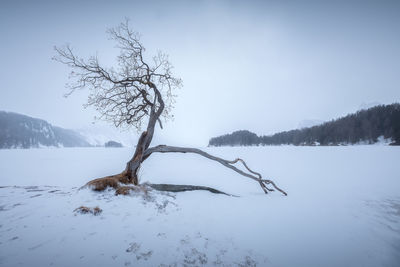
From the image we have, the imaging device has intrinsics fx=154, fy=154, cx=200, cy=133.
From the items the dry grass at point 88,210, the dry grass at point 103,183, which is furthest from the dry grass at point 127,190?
the dry grass at point 88,210

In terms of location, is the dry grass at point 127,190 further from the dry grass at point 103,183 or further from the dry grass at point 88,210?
the dry grass at point 88,210

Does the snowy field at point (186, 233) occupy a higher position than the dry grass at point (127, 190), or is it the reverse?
the dry grass at point (127, 190)

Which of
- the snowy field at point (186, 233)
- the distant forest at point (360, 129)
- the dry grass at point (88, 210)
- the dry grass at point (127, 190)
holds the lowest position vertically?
the snowy field at point (186, 233)

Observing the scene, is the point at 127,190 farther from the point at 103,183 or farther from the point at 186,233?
the point at 186,233

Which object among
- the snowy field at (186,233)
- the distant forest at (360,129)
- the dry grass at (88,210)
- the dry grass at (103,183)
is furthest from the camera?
the distant forest at (360,129)

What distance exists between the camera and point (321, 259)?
152 inches

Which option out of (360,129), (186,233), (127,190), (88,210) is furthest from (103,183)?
(360,129)

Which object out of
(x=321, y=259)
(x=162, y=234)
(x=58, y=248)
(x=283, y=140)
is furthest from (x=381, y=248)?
(x=283, y=140)

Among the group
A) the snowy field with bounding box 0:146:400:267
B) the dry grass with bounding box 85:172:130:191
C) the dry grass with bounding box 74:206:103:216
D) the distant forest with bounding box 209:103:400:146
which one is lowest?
the snowy field with bounding box 0:146:400:267

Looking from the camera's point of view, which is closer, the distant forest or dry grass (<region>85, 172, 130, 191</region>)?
dry grass (<region>85, 172, 130, 191</region>)

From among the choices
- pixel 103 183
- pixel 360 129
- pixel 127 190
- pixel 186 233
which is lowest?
pixel 186 233

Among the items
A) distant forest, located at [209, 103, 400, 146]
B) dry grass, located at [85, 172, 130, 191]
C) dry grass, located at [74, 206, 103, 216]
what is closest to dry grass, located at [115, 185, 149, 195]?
dry grass, located at [85, 172, 130, 191]

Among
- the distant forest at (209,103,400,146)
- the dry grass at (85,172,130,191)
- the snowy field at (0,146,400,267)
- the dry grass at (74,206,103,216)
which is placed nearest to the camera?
the snowy field at (0,146,400,267)

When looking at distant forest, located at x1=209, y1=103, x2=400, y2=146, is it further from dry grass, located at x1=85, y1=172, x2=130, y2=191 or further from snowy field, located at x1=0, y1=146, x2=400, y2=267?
dry grass, located at x1=85, y1=172, x2=130, y2=191
